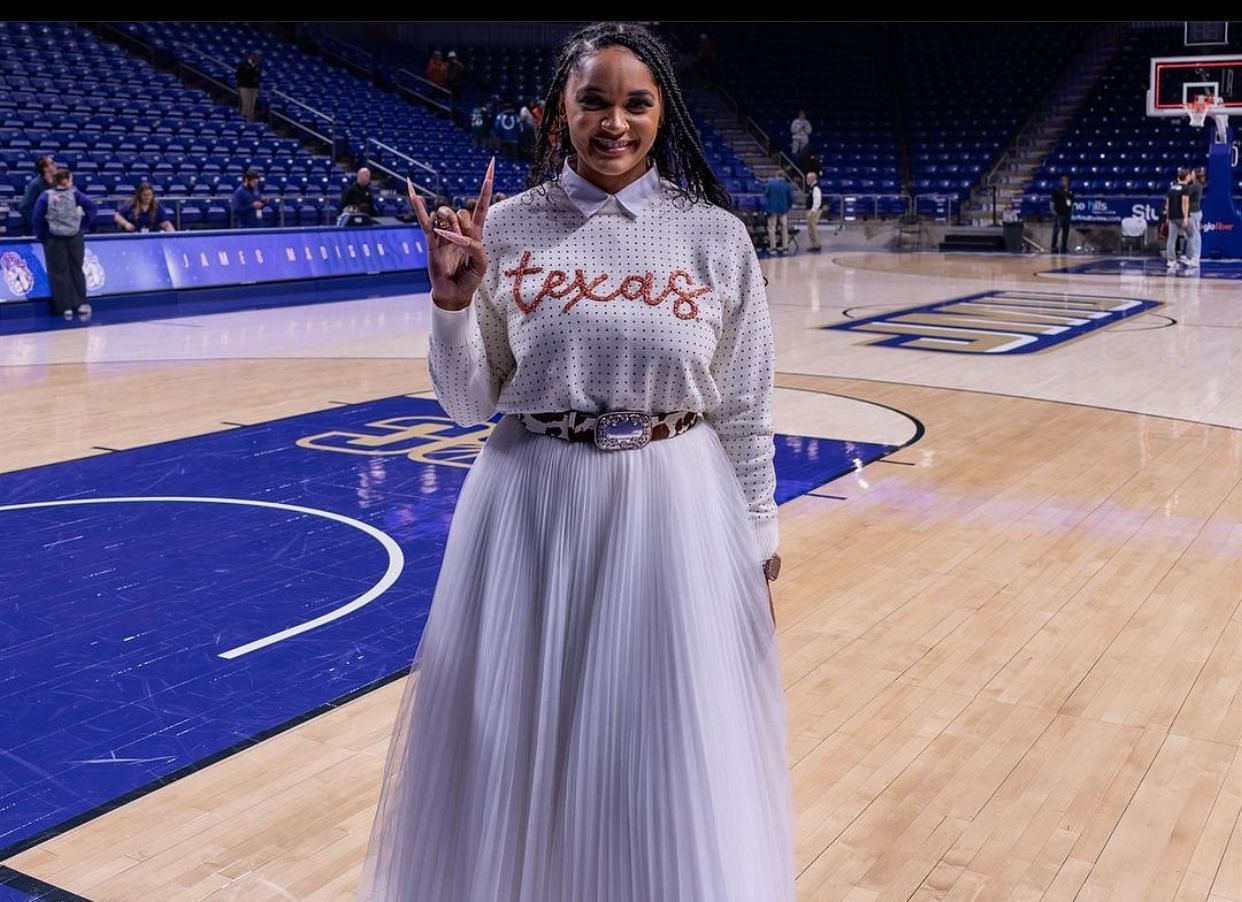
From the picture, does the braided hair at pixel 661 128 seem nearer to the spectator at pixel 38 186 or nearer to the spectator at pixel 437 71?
the spectator at pixel 38 186

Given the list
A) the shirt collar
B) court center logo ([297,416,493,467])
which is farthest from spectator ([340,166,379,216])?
the shirt collar

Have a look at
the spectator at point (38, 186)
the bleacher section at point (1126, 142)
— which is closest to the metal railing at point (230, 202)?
the spectator at point (38, 186)

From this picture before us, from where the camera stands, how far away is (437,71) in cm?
2483

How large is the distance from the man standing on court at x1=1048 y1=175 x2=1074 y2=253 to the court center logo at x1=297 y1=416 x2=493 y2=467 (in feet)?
53.5

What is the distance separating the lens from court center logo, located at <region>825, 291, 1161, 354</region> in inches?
449

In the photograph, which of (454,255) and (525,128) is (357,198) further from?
(454,255)

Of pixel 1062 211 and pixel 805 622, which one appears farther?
pixel 1062 211

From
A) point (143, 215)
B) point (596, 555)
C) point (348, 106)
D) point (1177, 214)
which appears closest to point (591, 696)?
point (596, 555)

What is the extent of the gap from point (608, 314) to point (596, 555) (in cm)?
37

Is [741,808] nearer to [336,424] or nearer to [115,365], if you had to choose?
[336,424]

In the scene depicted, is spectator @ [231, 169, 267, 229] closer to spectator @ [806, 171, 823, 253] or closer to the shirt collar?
spectator @ [806, 171, 823, 253]

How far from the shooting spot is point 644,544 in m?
2.17

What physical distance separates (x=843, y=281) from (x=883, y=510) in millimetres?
11835

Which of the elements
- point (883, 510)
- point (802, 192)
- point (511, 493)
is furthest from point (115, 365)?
point (802, 192)
